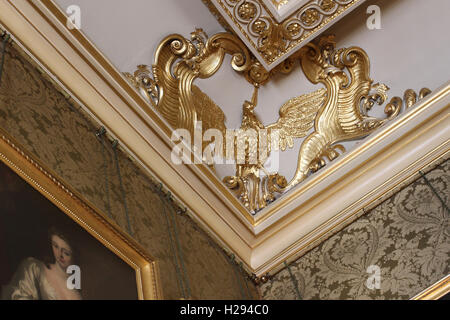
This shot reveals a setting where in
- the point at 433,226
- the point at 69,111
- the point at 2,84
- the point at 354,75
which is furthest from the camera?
the point at 354,75

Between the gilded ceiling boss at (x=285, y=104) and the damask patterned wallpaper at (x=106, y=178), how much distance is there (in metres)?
0.77

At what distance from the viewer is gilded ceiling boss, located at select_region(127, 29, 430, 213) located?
512 centimetres

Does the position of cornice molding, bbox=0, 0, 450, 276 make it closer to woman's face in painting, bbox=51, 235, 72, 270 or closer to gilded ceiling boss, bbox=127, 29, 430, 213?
gilded ceiling boss, bbox=127, 29, 430, 213

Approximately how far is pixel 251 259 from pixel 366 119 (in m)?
1.41

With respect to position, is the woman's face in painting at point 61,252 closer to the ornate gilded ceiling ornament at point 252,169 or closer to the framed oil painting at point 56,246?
the framed oil painting at point 56,246

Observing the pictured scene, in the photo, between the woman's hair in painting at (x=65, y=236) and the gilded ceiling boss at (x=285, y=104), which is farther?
the gilded ceiling boss at (x=285, y=104)

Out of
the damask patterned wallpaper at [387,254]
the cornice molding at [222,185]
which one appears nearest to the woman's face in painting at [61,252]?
the cornice molding at [222,185]

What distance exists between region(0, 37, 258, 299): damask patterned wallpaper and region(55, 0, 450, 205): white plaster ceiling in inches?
27.0

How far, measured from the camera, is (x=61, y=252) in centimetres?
328

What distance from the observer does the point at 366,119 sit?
5258mm

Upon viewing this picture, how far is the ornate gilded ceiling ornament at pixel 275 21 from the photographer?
536 cm

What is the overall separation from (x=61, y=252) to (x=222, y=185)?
207 cm

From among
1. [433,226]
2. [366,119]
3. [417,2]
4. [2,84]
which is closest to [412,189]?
[433,226]

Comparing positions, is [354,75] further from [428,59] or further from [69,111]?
[69,111]
